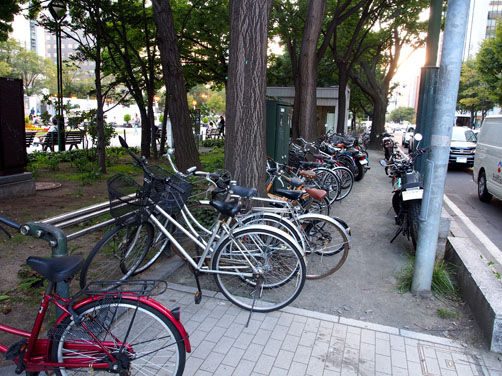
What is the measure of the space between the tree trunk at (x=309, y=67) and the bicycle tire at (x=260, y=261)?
26.4 ft

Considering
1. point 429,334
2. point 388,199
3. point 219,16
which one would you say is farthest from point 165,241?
point 219,16

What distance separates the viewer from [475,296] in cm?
376

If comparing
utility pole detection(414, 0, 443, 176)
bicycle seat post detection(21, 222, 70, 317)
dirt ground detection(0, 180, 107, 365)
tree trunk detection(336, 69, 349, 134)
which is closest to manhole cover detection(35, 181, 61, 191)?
dirt ground detection(0, 180, 107, 365)

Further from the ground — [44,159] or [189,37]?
[189,37]

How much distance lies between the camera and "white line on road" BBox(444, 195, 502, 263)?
5.94m

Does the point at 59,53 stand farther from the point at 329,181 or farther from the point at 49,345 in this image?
the point at 49,345

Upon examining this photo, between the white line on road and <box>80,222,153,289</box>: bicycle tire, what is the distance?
4912 mm

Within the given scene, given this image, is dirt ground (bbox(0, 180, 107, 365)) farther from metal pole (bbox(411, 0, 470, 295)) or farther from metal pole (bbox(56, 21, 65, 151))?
metal pole (bbox(56, 21, 65, 151))

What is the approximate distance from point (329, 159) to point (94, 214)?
507cm

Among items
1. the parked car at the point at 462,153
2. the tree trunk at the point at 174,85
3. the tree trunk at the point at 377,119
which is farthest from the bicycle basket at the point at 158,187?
the tree trunk at the point at 377,119

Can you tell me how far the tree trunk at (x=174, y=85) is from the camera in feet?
22.7

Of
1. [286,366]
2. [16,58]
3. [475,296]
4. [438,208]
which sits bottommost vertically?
[286,366]

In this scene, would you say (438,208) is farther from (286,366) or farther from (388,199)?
(388,199)

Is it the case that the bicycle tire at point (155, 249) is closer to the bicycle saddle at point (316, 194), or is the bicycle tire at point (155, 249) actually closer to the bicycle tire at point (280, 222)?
the bicycle tire at point (280, 222)
